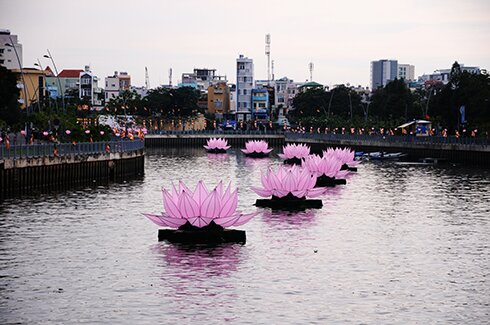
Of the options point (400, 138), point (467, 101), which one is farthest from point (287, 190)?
point (400, 138)

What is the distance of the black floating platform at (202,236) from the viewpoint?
3591cm

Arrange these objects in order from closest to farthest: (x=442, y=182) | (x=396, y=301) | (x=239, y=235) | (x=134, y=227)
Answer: (x=396, y=301) < (x=239, y=235) < (x=134, y=227) < (x=442, y=182)

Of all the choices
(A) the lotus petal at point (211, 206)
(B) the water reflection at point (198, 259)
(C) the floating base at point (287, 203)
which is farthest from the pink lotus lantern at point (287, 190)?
(A) the lotus petal at point (211, 206)

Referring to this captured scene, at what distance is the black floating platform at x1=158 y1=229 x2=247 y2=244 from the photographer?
35906 mm

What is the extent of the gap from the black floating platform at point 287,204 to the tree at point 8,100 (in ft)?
156

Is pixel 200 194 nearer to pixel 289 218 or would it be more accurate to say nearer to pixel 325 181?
pixel 289 218

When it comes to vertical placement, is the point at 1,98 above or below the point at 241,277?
above

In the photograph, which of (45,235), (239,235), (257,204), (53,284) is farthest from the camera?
(257,204)

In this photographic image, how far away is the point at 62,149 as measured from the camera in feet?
207

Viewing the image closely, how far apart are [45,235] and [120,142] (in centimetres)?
3568

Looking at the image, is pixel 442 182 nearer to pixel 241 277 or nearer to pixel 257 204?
pixel 257 204

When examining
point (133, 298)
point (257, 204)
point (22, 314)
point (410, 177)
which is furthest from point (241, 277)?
point (410, 177)

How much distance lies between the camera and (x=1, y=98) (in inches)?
3647

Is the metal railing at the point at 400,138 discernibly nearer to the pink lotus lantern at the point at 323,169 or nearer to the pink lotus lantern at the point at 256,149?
the pink lotus lantern at the point at 256,149
